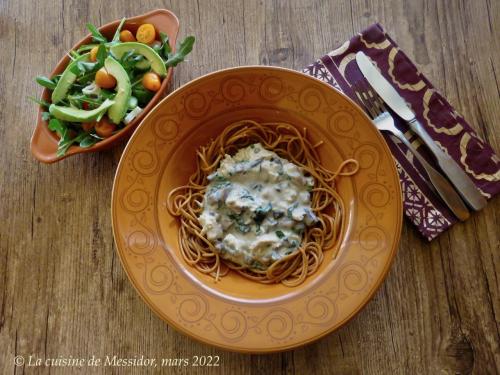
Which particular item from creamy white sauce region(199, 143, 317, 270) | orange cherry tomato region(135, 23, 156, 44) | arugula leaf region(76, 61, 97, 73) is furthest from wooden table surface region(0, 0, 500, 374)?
creamy white sauce region(199, 143, 317, 270)

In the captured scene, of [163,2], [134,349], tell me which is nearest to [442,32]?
[163,2]

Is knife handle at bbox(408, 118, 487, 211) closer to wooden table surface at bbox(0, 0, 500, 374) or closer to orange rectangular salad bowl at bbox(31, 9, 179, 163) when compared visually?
wooden table surface at bbox(0, 0, 500, 374)

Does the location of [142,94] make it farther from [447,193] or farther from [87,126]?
[447,193]

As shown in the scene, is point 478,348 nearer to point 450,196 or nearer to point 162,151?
point 450,196

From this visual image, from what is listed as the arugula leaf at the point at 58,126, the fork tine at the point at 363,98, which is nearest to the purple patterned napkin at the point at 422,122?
the fork tine at the point at 363,98

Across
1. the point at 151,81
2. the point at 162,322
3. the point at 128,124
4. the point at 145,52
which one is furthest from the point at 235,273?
the point at 145,52
